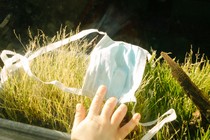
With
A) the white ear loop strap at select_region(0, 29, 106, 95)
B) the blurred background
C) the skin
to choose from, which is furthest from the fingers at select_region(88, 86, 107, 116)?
the blurred background

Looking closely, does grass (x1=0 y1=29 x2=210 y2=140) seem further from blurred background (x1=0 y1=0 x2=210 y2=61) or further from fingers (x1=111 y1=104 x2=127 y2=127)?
blurred background (x1=0 y1=0 x2=210 y2=61)

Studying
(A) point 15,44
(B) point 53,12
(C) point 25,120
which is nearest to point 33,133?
(C) point 25,120

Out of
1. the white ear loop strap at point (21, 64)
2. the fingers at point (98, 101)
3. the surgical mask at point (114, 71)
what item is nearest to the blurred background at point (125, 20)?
the white ear loop strap at point (21, 64)

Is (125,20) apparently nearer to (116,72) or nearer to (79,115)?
(116,72)

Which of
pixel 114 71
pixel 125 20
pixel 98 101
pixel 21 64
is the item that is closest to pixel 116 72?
pixel 114 71

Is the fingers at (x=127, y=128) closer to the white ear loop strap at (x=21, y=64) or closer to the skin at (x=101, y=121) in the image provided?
the skin at (x=101, y=121)

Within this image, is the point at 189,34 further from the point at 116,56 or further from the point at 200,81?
the point at 116,56

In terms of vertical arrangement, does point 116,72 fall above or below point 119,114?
above

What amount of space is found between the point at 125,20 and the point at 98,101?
5.67 feet

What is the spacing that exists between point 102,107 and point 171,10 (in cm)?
185

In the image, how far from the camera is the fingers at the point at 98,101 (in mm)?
1471

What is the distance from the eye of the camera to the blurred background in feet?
9.91

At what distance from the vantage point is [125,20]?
3.13 metres

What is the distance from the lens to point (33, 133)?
1448mm
